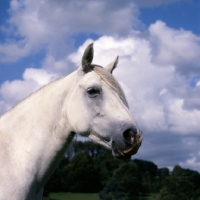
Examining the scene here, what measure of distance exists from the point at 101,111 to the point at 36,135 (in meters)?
0.92

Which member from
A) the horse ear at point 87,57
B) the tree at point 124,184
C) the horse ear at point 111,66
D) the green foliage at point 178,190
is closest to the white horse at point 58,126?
the horse ear at point 87,57

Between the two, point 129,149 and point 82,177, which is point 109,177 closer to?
point 82,177

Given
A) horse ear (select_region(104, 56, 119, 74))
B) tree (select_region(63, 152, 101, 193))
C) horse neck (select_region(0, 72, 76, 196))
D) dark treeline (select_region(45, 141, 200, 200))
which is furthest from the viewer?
tree (select_region(63, 152, 101, 193))

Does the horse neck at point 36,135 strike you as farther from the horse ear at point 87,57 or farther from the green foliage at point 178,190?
the green foliage at point 178,190

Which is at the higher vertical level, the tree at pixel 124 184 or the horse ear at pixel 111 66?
the tree at pixel 124 184

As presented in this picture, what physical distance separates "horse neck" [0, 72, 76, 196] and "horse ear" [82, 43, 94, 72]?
24 centimetres

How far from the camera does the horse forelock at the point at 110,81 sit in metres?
4.96

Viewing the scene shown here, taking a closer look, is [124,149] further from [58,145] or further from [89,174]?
[89,174]

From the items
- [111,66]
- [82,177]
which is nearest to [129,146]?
[111,66]

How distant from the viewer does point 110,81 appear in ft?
16.5

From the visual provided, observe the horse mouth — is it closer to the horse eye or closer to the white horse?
the white horse

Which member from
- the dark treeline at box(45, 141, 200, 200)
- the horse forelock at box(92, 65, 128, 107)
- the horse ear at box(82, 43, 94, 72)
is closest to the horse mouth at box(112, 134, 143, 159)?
the horse forelock at box(92, 65, 128, 107)

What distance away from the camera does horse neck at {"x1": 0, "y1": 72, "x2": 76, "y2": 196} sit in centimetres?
486

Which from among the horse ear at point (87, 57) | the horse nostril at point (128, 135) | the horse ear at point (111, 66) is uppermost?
the horse ear at point (111, 66)
